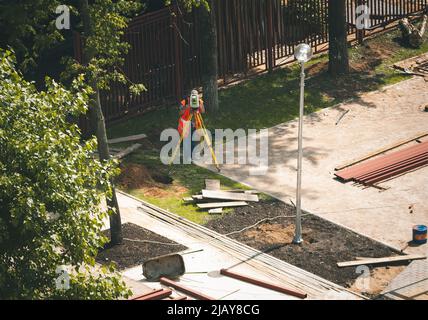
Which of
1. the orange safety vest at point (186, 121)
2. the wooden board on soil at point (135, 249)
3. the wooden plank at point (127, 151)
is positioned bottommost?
the wooden board on soil at point (135, 249)

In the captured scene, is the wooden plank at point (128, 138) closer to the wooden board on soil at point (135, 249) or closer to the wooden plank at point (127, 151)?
the wooden plank at point (127, 151)

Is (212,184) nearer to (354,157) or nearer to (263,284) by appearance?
(354,157)

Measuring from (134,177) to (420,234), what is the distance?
292 inches

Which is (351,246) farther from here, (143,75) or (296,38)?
(296,38)

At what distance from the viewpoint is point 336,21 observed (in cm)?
3266

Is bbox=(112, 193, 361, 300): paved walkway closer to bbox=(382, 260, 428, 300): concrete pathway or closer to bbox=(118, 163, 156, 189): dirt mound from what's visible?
bbox=(382, 260, 428, 300): concrete pathway

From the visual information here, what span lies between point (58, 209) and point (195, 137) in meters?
11.3

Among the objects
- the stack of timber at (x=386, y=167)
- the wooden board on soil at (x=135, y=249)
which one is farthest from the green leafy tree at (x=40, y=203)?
the stack of timber at (x=386, y=167)

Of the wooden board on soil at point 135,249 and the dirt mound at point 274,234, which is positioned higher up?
the wooden board on soil at point 135,249

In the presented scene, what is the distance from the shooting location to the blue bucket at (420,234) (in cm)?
2236

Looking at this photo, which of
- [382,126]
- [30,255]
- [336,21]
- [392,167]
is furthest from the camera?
[336,21]

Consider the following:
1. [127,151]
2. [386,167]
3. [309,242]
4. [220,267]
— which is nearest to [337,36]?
[386,167]

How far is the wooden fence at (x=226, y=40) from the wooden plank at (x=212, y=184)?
16.7 ft
